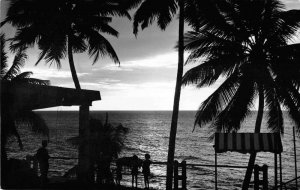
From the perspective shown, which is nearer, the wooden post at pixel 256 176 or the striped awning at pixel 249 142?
the wooden post at pixel 256 176

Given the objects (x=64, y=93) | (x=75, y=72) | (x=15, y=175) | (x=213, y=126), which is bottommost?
(x=15, y=175)

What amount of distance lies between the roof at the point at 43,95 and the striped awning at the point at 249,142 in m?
6.27

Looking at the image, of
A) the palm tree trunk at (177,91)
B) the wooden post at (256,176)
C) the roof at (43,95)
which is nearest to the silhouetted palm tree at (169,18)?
the palm tree trunk at (177,91)

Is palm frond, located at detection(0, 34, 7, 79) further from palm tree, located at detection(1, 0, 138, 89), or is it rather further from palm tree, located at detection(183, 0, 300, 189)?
palm tree, located at detection(183, 0, 300, 189)

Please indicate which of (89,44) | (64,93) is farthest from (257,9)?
(64,93)

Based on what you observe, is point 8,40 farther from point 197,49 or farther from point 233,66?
point 233,66

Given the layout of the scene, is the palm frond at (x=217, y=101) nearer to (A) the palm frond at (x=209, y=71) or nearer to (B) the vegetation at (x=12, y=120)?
(A) the palm frond at (x=209, y=71)

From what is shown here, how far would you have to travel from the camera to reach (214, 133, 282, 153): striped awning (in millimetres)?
14453

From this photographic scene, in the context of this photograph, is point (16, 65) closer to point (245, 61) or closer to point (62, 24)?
point (62, 24)

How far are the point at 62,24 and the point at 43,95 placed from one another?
848 centimetres

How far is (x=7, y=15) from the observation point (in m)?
18.2

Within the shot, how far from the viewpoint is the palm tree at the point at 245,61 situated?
52.3 ft

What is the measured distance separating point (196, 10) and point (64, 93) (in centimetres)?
826

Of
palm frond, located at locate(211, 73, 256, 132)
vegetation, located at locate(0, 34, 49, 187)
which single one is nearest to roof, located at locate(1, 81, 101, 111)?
vegetation, located at locate(0, 34, 49, 187)
